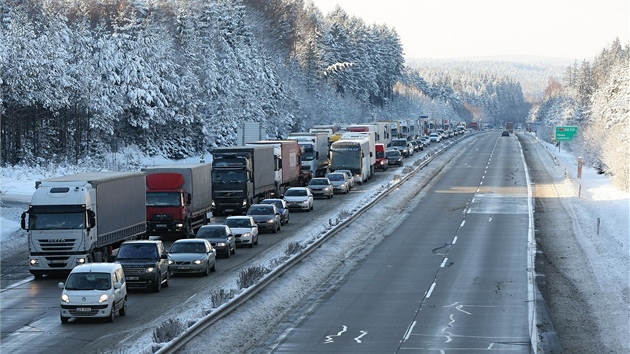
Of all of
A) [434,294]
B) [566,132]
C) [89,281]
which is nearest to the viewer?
[89,281]

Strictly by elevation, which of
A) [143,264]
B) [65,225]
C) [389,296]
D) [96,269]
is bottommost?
[389,296]

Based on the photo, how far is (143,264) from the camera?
3225cm

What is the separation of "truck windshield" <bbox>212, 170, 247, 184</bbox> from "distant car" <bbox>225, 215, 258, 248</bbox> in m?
9.94

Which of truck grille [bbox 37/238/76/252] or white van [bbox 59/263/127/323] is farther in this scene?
truck grille [bbox 37/238/76/252]

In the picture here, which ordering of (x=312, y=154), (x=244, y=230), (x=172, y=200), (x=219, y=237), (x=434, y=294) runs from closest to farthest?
1. (x=434, y=294)
2. (x=219, y=237)
3. (x=244, y=230)
4. (x=172, y=200)
5. (x=312, y=154)

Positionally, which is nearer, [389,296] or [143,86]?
[389,296]

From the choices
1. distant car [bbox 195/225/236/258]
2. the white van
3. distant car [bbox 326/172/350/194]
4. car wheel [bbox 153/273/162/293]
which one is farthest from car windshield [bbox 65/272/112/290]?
distant car [bbox 326/172/350/194]

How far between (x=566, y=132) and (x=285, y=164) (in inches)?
2512

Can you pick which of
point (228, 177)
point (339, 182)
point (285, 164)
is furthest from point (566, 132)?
point (228, 177)

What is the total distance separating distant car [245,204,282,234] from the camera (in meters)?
48.8

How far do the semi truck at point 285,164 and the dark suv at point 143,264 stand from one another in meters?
29.1

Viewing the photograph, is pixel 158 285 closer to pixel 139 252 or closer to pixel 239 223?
pixel 139 252

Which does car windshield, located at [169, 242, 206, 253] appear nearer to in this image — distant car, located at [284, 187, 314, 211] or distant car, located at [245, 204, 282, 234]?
distant car, located at [245, 204, 282, 234]

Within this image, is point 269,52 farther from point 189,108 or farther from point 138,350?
point 138,350
